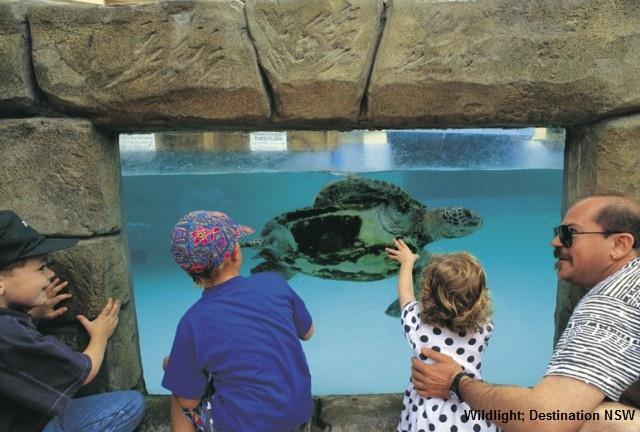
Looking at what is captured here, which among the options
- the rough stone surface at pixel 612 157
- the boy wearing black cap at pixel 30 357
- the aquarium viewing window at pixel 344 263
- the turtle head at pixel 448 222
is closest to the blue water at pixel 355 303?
the aquarium viewing window at pixel 344 263

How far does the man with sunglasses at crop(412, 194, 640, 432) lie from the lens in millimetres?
1038

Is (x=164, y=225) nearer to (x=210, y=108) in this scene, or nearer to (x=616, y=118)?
(x=210, y=108)

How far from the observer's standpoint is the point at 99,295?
5.50ft

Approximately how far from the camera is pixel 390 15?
1458 millimetres

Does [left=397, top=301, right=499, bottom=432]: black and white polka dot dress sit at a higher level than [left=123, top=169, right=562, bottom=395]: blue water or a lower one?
higher

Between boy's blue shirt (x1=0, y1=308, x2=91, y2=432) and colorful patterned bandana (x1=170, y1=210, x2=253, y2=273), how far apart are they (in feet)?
1.37

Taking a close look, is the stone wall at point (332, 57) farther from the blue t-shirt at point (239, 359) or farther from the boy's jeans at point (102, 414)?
the boy's jeans at point (102, 414)

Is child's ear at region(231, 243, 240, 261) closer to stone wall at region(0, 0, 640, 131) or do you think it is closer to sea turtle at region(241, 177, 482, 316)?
stone wall at region(0, 0, 640, 131)

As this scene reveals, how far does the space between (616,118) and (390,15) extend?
88cm

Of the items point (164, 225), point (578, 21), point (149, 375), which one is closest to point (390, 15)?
point (578, 21)

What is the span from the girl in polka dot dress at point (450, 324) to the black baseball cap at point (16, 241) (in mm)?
1171

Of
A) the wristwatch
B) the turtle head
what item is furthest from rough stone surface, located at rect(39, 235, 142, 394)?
the turtle head

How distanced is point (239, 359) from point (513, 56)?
4.37 ft

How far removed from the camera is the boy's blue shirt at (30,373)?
1.14m
